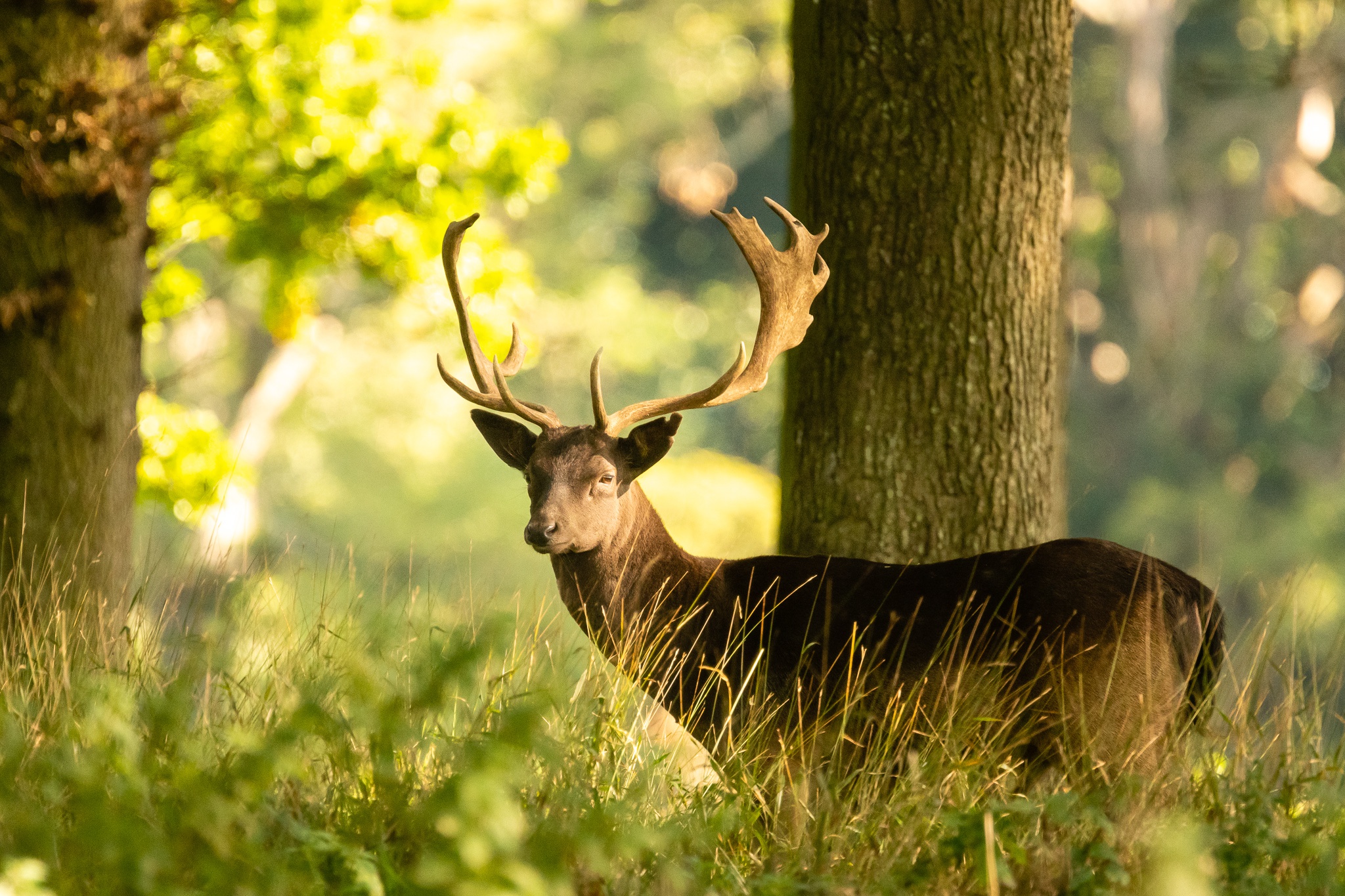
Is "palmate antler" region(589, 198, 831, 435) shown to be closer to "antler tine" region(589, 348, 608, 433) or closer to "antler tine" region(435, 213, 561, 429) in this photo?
"antler tine" region(589, 348, 608, 433)

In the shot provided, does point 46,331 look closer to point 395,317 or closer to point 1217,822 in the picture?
point 1217,822

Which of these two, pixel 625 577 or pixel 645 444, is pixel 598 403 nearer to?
pixel 645 444

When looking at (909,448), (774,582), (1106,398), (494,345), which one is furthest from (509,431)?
(1106,398)

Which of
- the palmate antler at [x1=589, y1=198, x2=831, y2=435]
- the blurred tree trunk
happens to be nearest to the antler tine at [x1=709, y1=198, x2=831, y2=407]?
the palmate antler at [x1=589, y1=198, x2=831, y2=435]

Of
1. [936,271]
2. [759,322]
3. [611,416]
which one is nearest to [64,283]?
[611,416]

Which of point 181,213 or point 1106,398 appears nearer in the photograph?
point 181,213

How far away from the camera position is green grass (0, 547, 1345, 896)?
2.89 metres

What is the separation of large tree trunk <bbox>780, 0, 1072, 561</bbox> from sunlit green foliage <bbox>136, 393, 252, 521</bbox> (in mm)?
5874

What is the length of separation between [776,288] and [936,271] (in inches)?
25.8

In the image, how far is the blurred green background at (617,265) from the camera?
9453mm

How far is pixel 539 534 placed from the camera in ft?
14.8

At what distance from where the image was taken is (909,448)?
511 cm

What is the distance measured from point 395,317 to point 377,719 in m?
21.6

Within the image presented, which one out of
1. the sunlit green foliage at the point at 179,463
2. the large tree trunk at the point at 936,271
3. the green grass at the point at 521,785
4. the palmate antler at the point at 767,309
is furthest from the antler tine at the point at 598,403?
the sunlit green foliage at the point at 179,463
